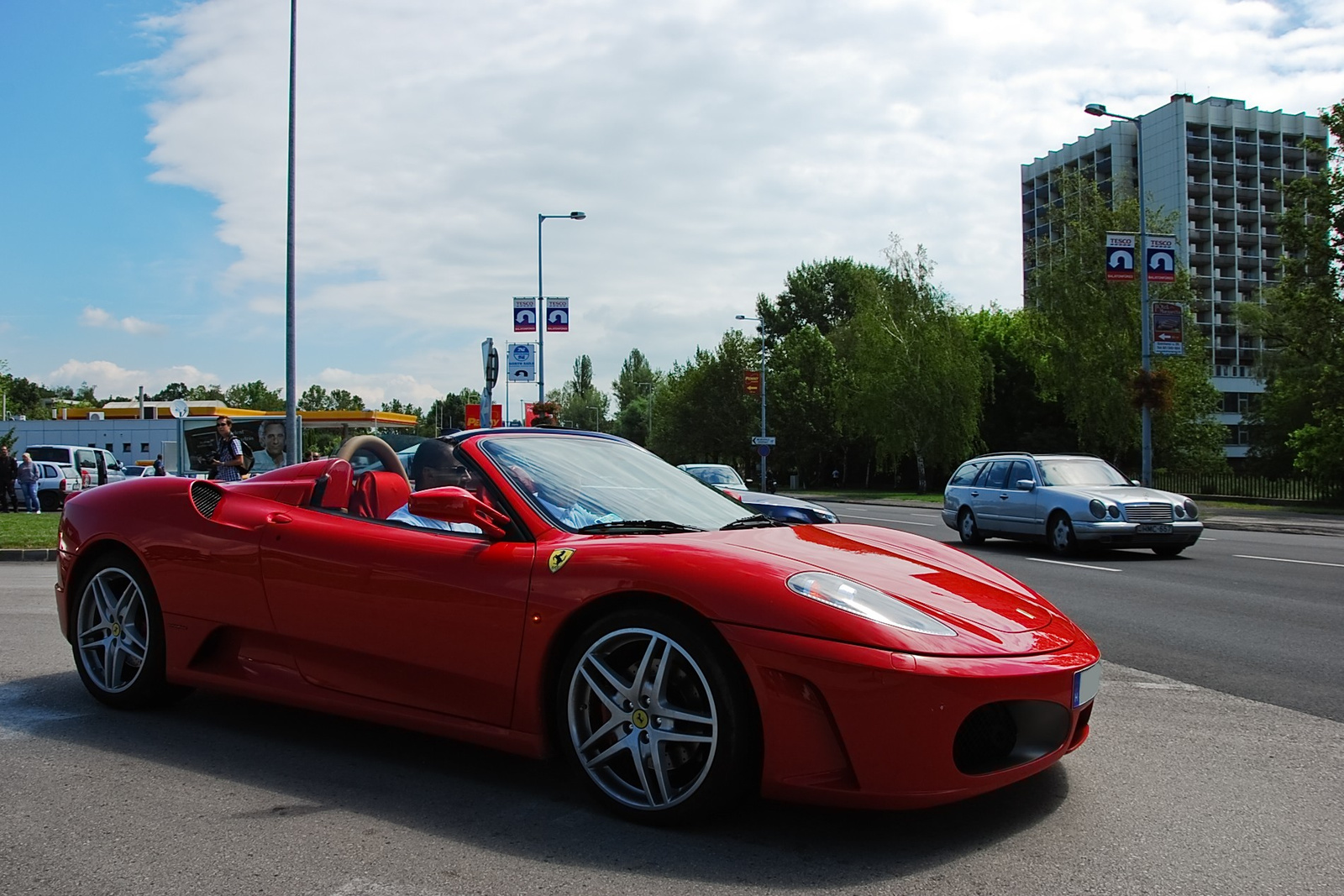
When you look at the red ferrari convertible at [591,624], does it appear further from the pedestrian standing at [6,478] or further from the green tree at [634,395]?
the green tree at [634,395]

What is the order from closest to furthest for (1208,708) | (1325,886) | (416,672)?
(1325,886) → (416,672) → (1208,708)

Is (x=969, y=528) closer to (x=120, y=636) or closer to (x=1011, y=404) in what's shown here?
(x=120, y=636)

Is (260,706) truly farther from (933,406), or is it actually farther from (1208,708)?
(933,406)

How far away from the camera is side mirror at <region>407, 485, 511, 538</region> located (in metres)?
3.57

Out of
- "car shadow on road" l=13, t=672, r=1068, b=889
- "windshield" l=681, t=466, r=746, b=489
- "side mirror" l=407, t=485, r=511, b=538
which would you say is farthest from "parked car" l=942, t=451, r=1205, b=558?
"side mirror" l=407, t=485, r=511, b=538

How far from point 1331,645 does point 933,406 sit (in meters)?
43.7

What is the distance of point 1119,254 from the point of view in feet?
86.4

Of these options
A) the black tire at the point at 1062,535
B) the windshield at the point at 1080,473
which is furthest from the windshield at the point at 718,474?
the black tire at the point at 1062,535

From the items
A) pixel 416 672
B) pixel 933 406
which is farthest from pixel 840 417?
pixel 416 672

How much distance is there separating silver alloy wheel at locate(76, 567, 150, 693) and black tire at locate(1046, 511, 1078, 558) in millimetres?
12242

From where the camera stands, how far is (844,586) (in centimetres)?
329

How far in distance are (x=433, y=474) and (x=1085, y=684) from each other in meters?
2.45

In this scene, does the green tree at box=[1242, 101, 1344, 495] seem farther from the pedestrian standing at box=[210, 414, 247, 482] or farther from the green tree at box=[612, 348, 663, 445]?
the green tree at box=[612, 348, 663, 445]

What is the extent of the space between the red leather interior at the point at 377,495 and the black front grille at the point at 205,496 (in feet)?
2.07
